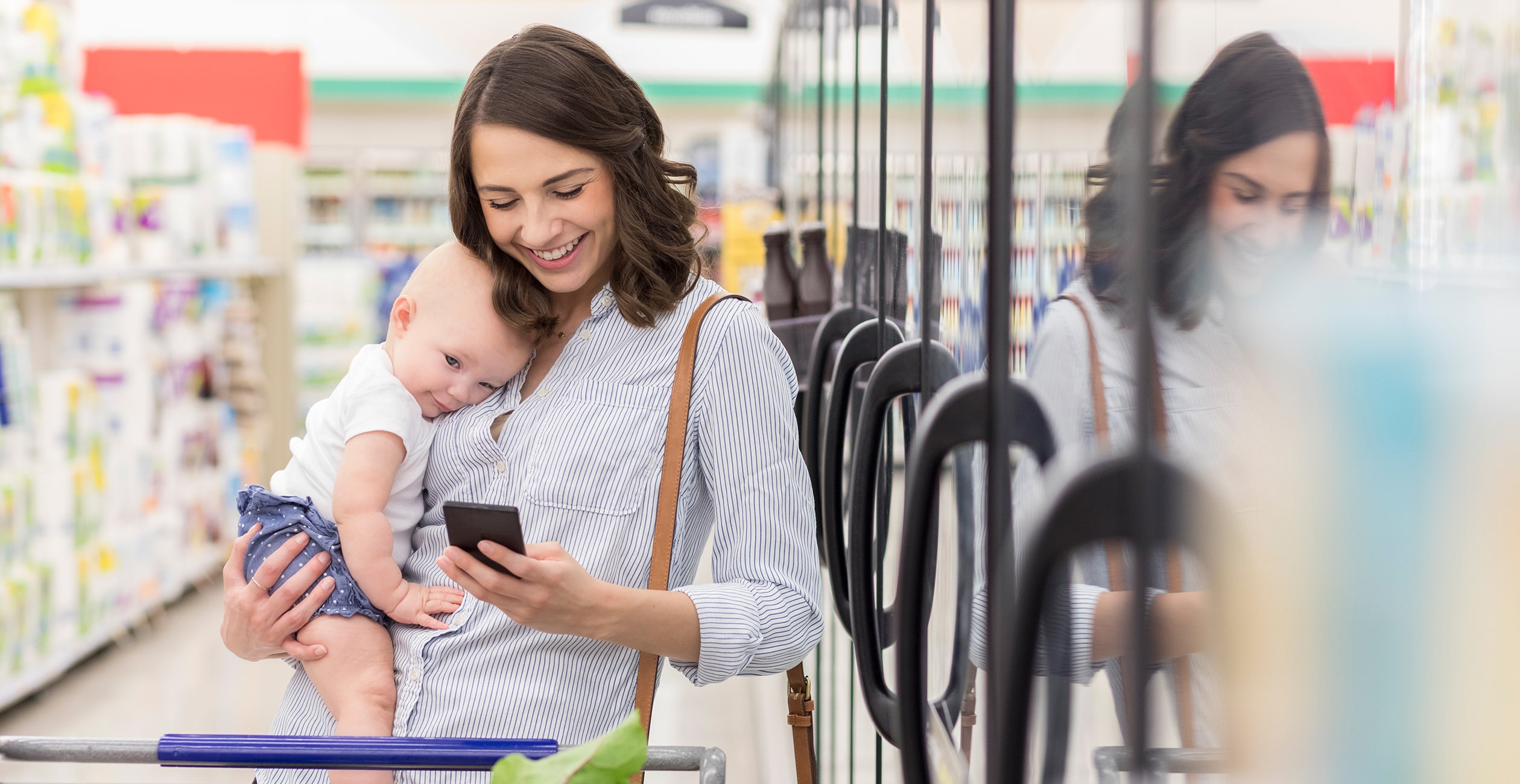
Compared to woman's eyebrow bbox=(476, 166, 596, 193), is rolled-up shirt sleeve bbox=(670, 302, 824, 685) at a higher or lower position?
lower

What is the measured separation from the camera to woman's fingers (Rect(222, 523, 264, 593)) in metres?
1.43

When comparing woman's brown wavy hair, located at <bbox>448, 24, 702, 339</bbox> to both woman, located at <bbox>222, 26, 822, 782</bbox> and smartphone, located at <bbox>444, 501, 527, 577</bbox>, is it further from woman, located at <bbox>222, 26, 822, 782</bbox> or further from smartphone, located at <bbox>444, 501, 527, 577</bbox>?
smartphone, located at <bbox>444, 501, 527, 577</bbox>

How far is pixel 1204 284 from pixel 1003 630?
27 cm

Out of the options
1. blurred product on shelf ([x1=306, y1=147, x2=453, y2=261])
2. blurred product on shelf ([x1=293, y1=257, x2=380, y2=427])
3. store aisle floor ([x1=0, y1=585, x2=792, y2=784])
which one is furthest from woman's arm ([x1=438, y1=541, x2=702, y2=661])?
blurred product on shelf ([x1=306, y1=147, x2=453, y2=261])

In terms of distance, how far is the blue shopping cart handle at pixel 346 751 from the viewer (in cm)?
107

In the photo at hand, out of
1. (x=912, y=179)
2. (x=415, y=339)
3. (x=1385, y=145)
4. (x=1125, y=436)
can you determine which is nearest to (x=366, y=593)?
(x=415, y=339)

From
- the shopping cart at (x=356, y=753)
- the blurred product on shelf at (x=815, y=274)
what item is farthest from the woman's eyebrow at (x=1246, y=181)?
the blurred product on shelf at (x=815, y=274)

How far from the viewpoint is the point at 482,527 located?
1.10 meters

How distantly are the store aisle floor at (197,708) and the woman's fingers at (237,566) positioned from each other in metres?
1.77

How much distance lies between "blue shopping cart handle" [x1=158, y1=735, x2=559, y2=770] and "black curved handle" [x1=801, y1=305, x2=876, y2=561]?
64cm

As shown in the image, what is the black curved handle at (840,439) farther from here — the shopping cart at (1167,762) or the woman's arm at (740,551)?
the shopping cart at (1167,762)

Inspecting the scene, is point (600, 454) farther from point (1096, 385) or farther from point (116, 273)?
point (116, 273)

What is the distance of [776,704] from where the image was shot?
3402mm

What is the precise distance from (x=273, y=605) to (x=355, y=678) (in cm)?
15
